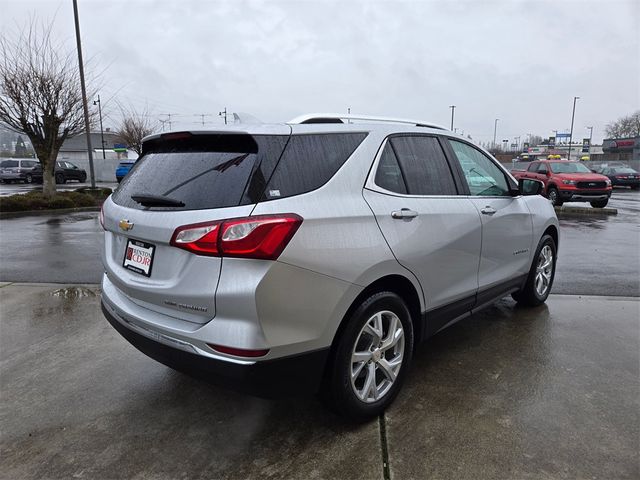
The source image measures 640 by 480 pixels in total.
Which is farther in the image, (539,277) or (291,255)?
(539,277)

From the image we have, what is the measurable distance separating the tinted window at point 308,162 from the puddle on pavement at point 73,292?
Result: 3.92 meters

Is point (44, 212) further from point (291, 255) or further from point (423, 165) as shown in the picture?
point (291, 255)

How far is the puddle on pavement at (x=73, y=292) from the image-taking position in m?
5.27

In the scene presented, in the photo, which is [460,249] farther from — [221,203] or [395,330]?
[221,203]

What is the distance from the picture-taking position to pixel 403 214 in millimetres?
2797

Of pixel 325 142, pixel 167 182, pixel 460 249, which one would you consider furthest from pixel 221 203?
→ pixel 460 249

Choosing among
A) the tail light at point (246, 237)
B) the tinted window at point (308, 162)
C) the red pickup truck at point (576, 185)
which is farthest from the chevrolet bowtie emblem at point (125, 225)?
the red pickup truck at point (576, 185)

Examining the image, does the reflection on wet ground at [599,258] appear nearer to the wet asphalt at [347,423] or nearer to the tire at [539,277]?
the tire at [539,277]

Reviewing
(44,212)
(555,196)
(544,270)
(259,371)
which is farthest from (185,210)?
(555,196)

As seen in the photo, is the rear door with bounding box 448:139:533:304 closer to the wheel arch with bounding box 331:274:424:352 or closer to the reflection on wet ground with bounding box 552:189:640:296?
the wheel arch with bounding box 331:274:424:352

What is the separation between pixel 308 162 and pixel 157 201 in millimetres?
830

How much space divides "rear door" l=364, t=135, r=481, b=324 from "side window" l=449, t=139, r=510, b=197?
257 millimetres

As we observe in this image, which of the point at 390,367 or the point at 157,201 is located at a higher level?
the point at 157,201

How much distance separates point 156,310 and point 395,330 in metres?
1.41
